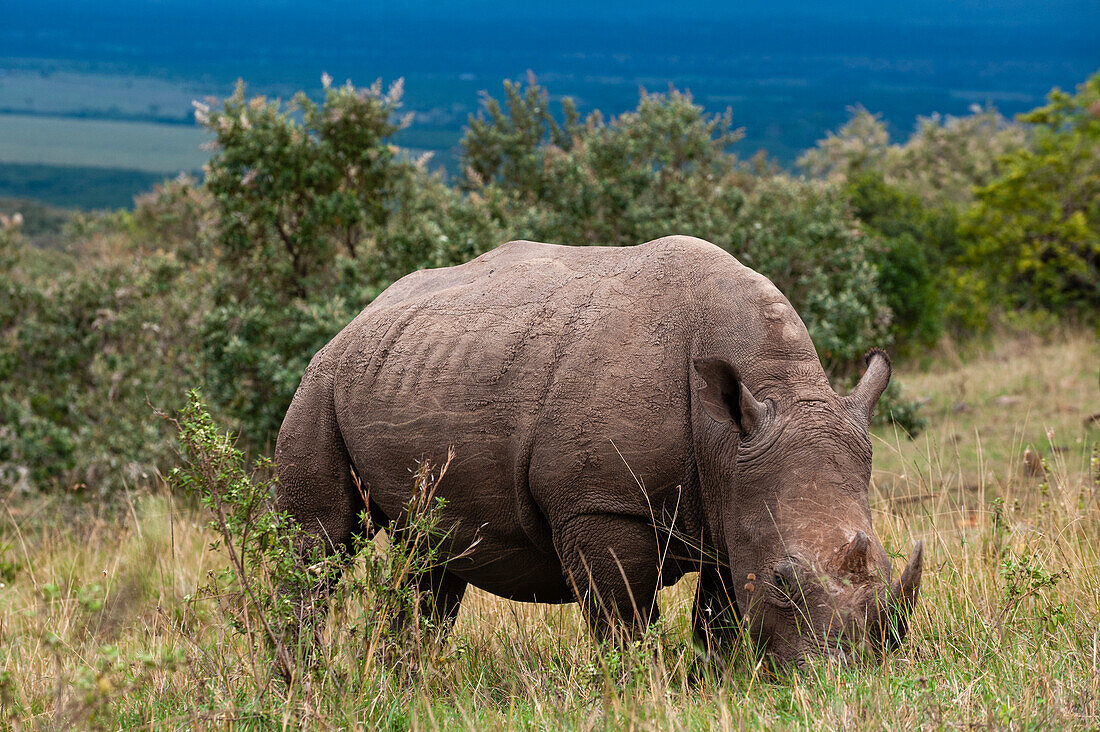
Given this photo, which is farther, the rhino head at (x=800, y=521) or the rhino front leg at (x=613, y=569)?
the rhino front leg at (x=613, y=569)

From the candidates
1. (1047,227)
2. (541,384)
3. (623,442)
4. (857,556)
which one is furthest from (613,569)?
(1047,227)

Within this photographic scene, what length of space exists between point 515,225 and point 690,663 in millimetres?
6842

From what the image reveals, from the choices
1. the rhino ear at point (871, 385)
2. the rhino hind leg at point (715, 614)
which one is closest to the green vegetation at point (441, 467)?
the rhino hind leg at point (715, 614)

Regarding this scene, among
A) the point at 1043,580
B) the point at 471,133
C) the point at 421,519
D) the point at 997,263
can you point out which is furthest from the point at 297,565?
the point at 997,263

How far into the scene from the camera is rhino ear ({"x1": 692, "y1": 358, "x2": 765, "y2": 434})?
148 inches

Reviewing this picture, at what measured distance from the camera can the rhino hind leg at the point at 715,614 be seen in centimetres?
436

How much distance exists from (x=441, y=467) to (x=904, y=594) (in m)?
1.93

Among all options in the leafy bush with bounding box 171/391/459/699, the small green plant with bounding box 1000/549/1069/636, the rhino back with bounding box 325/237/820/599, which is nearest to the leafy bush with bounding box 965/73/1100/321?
the small green plant with bounding box 1000/549/1069/636

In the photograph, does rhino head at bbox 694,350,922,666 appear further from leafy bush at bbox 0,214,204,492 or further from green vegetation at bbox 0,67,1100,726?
leafy bush at bbox 0,214,204,492

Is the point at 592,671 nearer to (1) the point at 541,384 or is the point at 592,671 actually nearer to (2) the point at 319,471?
(1) the point at 541,384

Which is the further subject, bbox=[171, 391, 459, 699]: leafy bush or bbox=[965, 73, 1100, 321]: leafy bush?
bbox=[965, 73, 1100, 321]: leafy bush

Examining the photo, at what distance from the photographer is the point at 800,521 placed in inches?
143

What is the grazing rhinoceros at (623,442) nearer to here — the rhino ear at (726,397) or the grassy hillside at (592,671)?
the rhino ear at (726,397)

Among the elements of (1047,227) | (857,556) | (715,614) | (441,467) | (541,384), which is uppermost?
(541,384)
